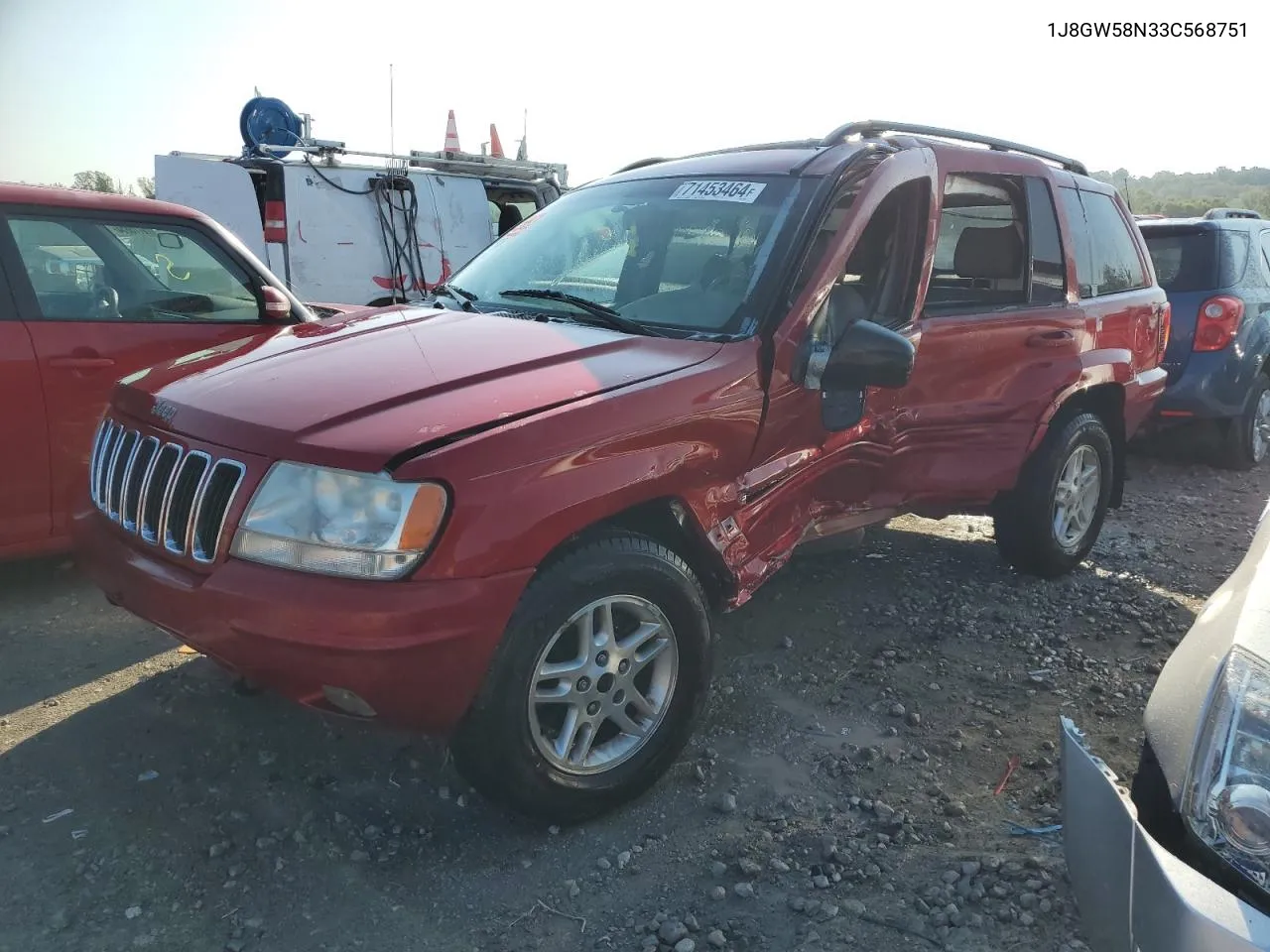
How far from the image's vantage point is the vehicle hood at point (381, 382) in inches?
89.7

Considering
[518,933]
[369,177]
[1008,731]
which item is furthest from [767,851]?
[369,177]

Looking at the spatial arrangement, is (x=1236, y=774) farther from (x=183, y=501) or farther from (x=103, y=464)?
(x=103, y=464)

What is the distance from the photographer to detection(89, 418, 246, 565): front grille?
7.70 feet

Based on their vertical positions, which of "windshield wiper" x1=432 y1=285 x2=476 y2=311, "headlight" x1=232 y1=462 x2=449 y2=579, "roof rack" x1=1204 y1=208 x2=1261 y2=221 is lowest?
"headlight" x1=232 y1=462 x2=449 y2=579

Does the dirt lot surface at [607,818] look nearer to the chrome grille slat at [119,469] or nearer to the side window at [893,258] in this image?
the chrome grille slat at [119,469]

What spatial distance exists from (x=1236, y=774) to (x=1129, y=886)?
0.26 metres

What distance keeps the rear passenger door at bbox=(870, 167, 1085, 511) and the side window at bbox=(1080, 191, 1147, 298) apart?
46cm

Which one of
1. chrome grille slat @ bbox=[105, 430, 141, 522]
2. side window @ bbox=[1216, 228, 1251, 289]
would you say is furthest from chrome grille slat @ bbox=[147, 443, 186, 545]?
side window @ bbox=[1216, 228, 1251, 289]

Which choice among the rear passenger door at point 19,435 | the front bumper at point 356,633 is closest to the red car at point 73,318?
the rear passenger door at point 19,435

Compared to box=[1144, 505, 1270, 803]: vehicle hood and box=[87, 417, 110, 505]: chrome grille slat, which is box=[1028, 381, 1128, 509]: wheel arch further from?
box=[87, 417, 110, 505]: chrome grille slat

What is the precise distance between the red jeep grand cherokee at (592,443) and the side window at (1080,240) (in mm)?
319

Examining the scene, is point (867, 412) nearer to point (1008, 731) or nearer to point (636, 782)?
point (1008, 731)

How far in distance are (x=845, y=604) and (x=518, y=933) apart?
236 cm

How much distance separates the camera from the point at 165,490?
2.50 metres
